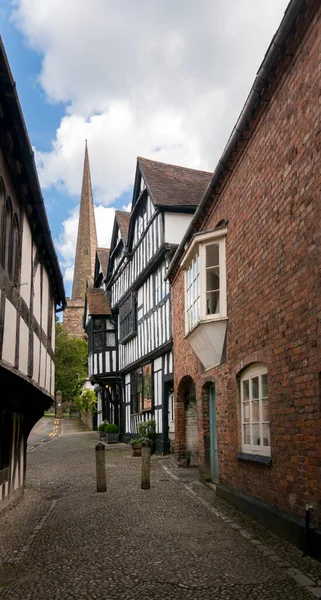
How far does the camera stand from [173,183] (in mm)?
20438

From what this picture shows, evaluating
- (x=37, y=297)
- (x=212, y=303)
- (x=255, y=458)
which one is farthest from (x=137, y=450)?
(x=255, y=458)

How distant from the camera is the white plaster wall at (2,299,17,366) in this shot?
7.21 meters

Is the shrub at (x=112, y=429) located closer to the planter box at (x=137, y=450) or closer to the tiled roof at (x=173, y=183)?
the planter box at (x=137, y=450)

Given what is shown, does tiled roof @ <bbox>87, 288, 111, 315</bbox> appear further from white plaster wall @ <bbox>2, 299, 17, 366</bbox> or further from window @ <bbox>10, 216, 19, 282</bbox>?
white plaster wall @ <bbox>2, 299, 17, 366</bbox>

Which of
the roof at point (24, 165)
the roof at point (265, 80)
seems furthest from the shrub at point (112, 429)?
the roof at point (265, 80)

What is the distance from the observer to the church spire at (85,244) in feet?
259

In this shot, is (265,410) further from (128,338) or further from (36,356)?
(128,338)

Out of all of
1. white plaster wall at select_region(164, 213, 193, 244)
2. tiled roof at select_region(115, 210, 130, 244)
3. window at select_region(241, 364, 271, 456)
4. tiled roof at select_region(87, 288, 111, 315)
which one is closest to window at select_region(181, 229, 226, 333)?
window at select_region(241, 364, 271, 456)

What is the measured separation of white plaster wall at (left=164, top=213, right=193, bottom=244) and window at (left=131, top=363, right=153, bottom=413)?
4.89 meters

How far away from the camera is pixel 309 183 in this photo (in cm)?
632

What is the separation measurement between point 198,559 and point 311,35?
5.79 meters

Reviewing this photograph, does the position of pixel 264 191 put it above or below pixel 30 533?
above

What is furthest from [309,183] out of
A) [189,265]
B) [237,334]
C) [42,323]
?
[42,323]

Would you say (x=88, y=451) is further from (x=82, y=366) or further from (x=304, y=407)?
Result: (x=82, y=366)
